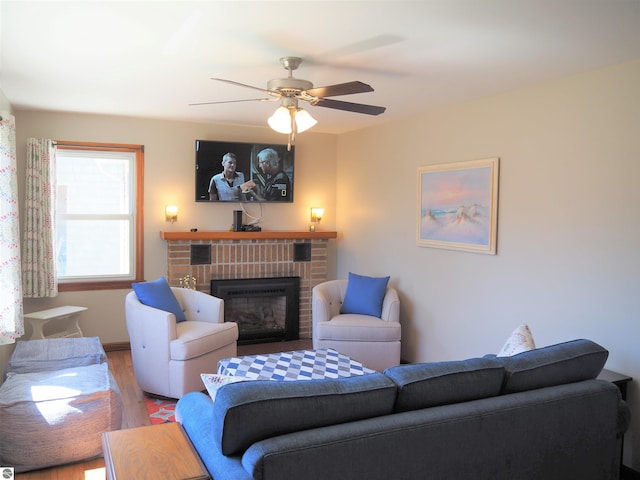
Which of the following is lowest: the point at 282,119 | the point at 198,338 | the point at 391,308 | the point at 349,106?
the point at 198,338

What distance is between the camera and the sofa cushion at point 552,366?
7.55ft

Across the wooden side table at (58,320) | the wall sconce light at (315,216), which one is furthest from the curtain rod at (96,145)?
the wall sconce light at (315,216)

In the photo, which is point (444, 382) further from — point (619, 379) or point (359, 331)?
point (359, 331)

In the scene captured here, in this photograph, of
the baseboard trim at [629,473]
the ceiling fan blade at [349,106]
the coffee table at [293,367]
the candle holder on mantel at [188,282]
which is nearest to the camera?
the baseboard trim at [629,473]

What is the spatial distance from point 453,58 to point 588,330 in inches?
75.2

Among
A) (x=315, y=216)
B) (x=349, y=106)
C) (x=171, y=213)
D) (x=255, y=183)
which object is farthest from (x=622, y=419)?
(x=171, y=213)

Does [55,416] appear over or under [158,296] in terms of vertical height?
→ under

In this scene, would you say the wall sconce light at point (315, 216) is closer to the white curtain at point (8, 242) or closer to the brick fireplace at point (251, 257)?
the brick fireplace at point (251, 257)

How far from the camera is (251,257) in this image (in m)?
5.95

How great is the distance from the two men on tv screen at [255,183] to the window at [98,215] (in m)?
0.83

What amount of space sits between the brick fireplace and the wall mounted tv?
437mm

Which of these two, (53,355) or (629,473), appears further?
(53,355)

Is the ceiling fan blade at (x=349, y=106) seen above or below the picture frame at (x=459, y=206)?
above

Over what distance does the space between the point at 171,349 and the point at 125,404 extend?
0.57m
